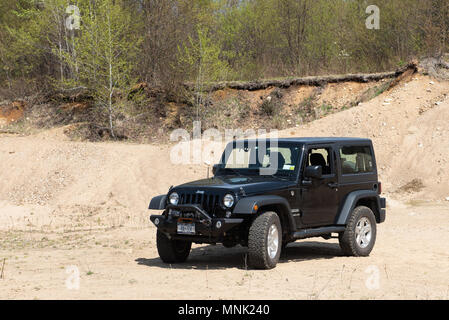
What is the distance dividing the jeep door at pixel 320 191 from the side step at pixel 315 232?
10 centimetres

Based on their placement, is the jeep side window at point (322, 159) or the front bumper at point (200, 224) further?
the jeep side window at point (322, 159)

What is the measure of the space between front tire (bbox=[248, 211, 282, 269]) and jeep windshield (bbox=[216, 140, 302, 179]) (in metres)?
0.92

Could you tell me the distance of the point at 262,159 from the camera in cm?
1006

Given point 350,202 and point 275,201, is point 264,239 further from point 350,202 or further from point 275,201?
point 350,202

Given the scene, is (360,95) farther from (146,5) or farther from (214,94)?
(146,5)

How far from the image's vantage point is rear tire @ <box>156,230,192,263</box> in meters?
10.0

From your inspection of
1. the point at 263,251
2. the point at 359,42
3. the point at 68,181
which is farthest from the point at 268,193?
the point at 359,42

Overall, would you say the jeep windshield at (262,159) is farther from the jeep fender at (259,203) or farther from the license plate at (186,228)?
the license plate at (186,228)

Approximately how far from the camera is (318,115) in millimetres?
32969

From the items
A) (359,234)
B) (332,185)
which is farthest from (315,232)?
(359,234)

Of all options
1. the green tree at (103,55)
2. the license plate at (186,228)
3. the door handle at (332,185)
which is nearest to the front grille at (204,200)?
the license plate at (186,228)

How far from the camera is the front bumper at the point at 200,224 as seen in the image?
8.90 meters

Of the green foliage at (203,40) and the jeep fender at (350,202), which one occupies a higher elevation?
the green foliage at (203,40)
